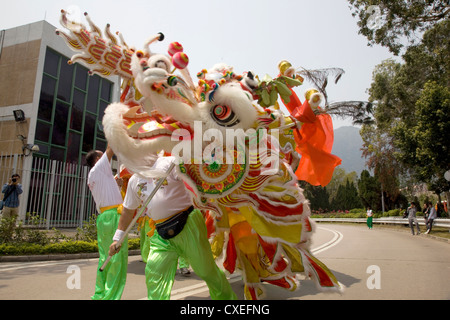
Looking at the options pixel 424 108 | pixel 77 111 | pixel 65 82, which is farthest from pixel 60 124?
pixel 424 108

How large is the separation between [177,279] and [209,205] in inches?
93.7

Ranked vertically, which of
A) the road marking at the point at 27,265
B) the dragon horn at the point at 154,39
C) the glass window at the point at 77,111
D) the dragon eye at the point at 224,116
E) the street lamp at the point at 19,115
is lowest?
the road marking at the point at 27,265

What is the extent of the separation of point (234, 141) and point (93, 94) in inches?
591

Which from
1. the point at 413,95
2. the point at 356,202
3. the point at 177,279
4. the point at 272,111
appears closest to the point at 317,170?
the point at 272,111

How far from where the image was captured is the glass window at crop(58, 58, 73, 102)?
46.4 ft

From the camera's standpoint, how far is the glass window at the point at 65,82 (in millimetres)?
14133

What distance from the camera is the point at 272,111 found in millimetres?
2803

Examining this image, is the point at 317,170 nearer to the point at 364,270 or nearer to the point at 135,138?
the point at 135,138

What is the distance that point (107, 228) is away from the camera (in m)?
3.54

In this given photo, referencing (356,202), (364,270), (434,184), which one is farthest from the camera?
(356,202)

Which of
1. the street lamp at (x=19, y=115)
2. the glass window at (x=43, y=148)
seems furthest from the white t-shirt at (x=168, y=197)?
the street lamp at (x=19, y=115)

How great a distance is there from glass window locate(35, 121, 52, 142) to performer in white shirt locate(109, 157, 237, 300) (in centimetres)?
1213

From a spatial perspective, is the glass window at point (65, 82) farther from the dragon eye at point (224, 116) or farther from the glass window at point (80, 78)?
the dragon eye at point (224, 116)
